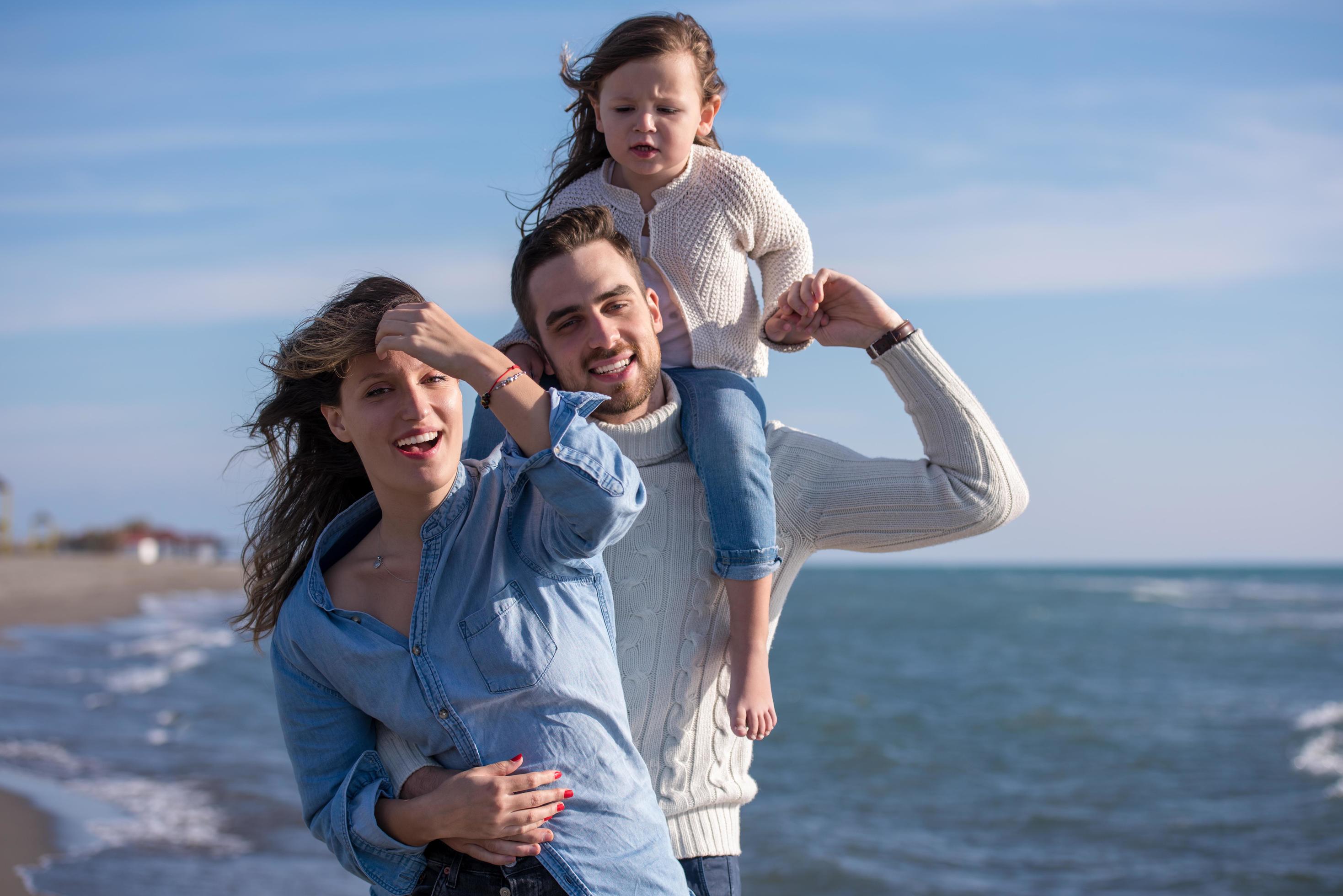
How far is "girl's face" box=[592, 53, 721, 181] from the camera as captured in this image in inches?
120

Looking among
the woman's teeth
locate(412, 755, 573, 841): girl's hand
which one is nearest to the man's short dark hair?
the woman's teeth

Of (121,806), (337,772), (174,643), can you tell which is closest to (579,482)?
(337,772)

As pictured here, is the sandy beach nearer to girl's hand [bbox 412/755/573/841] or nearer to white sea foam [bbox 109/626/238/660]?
white sea foam [bbox 109/626/238/660]

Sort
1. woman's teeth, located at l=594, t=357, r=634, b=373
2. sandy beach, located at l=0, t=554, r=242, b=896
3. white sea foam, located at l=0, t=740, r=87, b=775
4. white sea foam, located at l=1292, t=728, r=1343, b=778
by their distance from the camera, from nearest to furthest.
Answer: woman's teeth, located at l=594, t=357, r=634, b=373 → sandy beach, located at l=0, t=554, r=242, b=896 → white sea foam, located at l=0, t=740, r=87, b=775 → white sea foam, located at l=1292, t=728, r=1343, b=778

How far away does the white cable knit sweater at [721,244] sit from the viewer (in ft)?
9.86

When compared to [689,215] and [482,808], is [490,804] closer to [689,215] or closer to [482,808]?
[482,808]

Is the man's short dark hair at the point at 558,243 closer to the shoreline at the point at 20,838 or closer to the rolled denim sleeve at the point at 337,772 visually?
the rolled denim sleeve at the point at 337,772

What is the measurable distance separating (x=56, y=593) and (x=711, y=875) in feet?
98.3

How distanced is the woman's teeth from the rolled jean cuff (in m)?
0.48

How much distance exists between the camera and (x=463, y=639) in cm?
219

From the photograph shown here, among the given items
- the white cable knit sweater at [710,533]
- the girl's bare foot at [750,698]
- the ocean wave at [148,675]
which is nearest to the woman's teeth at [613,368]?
the white cable knit sweater at [710,533]

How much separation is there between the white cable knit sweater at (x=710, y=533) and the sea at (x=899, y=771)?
0.98 meters

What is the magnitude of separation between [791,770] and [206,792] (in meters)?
6.74

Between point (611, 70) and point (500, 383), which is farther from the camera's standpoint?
point (611, 70)
